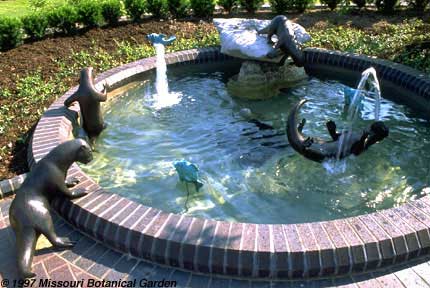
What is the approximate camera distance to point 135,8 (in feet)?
39.5

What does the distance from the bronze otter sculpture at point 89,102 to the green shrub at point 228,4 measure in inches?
312

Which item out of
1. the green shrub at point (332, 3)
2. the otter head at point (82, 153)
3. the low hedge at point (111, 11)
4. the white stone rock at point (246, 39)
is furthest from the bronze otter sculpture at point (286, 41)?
the green shrub at point (332, 3)

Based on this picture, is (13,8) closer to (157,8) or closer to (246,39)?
(157,8)

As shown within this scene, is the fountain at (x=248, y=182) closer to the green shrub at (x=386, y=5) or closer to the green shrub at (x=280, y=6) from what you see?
the green shrub at (x=280, y=6)

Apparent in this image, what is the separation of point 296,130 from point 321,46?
537 centimetres

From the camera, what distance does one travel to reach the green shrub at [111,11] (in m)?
11.4

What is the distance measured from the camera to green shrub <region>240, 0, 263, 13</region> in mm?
12861

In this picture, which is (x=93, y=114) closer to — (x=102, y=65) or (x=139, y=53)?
(x=102, y=65)

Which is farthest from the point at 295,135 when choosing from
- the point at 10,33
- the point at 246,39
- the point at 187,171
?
the point at 10,33

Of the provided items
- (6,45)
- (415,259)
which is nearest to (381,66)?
(415,259)

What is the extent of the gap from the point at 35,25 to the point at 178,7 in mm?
4064

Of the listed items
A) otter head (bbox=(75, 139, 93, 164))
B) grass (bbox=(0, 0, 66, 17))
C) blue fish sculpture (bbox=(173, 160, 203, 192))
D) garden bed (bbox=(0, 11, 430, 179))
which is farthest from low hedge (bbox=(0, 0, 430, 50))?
blue fish sculpture (bbox=(173, 160, 203, 192))

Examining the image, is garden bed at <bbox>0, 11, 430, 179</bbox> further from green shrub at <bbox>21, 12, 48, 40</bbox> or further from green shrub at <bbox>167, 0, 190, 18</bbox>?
green shrub at <bbox>167, 0, 190, 18</bbox>

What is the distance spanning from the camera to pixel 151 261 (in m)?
3.65
